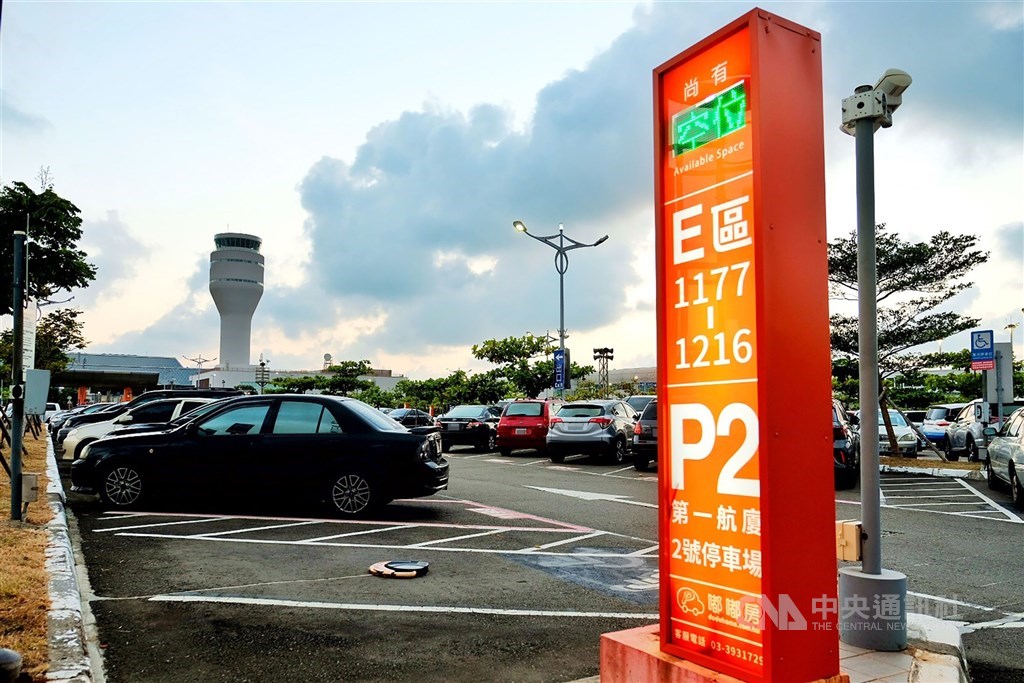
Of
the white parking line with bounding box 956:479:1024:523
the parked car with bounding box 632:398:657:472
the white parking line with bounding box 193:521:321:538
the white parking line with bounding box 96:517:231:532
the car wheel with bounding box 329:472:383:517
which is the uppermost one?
the parked car with bounding box 632:398:657:472

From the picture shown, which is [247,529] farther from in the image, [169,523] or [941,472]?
[941,472]

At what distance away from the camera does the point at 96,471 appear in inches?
425

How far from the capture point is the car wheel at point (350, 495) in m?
10.3

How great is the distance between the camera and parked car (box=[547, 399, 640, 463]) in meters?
20.4

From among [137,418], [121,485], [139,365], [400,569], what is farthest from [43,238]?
[139,365]

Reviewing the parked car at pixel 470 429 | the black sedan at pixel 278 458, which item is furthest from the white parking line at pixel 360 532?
the parked car at pixel 470 429

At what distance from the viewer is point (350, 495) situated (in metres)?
Result: 10.3

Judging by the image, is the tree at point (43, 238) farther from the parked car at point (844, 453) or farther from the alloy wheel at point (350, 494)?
the parked car at point (844, 453)

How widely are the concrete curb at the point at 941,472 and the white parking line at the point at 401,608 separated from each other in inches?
576

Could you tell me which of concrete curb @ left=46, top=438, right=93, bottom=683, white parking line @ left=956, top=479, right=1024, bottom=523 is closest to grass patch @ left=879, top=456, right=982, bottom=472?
white parking line @ left=956, top=479, right=1024, bottom=523

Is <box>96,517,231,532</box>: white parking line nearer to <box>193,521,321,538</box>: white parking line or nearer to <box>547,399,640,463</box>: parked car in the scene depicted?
<box>193,521,321,538</box>: white parking line

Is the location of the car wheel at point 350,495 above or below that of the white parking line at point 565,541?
above

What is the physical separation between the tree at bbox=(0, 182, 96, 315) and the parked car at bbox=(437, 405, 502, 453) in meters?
11.1

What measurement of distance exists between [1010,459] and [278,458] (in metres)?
11.0
